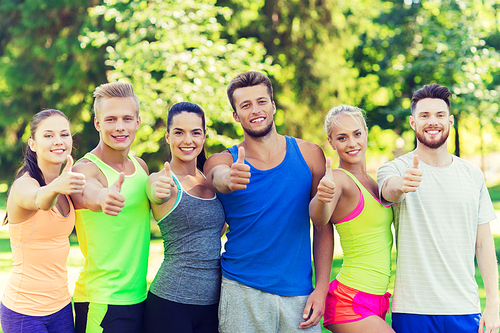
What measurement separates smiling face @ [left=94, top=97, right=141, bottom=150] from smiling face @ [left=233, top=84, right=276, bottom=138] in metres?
0.76

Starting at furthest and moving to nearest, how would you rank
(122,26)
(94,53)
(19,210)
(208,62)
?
(94,53), (122,26), (208,62), (19,210)

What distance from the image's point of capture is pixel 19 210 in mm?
2965

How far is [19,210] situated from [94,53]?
10.1 m

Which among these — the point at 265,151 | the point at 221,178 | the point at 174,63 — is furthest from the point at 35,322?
the point at 174,63

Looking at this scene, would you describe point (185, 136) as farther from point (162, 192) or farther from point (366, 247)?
point (366, 247)

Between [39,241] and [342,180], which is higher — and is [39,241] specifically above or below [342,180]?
below

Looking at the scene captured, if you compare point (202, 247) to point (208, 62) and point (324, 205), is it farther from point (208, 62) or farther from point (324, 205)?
point (208, 62)

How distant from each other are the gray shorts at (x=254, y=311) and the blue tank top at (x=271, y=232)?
6 centimetres

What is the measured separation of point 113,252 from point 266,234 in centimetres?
101

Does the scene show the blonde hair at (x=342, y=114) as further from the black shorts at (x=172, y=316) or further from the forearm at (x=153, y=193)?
the black shorts at (x=172, y=316)

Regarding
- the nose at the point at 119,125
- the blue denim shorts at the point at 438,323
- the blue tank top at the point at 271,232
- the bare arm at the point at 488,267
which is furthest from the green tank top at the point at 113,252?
the bare arm at the point at 488,267

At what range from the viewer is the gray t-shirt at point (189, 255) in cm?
319

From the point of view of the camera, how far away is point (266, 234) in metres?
3.27

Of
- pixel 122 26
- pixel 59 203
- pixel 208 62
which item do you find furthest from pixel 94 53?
pixel 59 203
